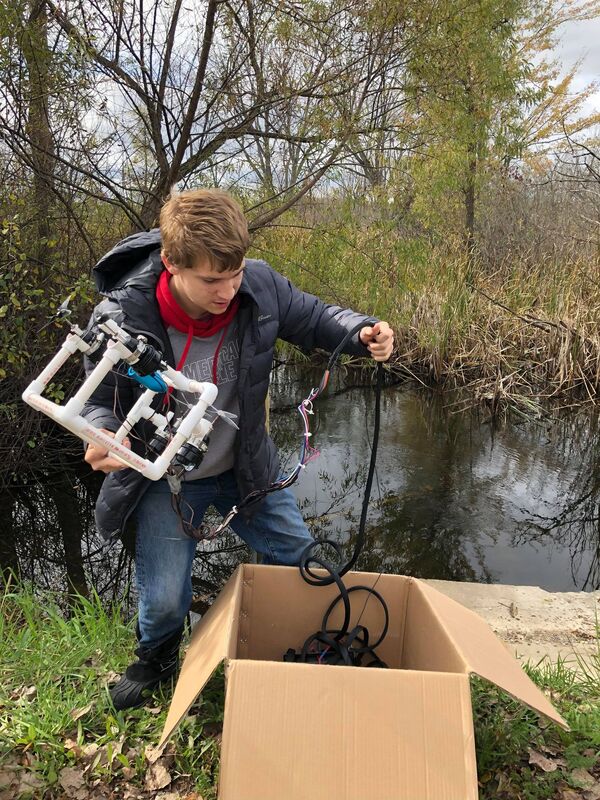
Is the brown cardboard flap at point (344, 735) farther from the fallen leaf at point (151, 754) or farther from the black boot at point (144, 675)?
the black boot at point (144, 675)

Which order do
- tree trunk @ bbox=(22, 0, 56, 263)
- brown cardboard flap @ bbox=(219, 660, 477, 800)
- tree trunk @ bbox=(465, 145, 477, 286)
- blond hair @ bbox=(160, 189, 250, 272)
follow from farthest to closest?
tree trunk @ bbox=(465, 145, 477, 286)
tree trunk @ bbox=(22, 0, 56, 263)
blond hair @ bbox=(160, 189, 250, 272)
brown cardboard flap @ bbox=(219, 660, 477, 800)

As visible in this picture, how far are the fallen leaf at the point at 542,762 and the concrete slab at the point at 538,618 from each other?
636 millimetres

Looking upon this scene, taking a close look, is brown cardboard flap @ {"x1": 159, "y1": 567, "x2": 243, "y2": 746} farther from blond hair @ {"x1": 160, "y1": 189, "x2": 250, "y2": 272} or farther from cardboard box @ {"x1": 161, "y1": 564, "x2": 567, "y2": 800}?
blond hair @ {"x1": 160, "y1": 189, "x2": 250, "y2": 272}

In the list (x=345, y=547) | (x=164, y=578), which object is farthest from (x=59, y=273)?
(x=164, y=578)

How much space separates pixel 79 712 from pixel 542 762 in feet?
4.34

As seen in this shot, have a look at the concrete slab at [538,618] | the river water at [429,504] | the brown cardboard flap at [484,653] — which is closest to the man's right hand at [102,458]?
the brown cardboard flap at [484,653]

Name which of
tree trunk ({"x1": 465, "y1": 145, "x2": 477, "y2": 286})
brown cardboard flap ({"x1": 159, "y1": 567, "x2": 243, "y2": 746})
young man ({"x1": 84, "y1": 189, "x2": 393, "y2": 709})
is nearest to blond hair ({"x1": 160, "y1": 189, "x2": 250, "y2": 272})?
young man ({"x1": 84, "y1": 189, "x2": 393, "y2": 709})

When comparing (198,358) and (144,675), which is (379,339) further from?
(144,675)

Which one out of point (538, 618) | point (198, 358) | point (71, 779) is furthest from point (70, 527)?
point (538, 618)

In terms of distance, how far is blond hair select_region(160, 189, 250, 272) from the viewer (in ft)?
4.77

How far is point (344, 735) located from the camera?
1.16 meters

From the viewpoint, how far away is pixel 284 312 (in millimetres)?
1853

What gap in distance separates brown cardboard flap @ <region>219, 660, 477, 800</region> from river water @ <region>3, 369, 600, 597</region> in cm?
261

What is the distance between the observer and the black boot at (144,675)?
178cm
